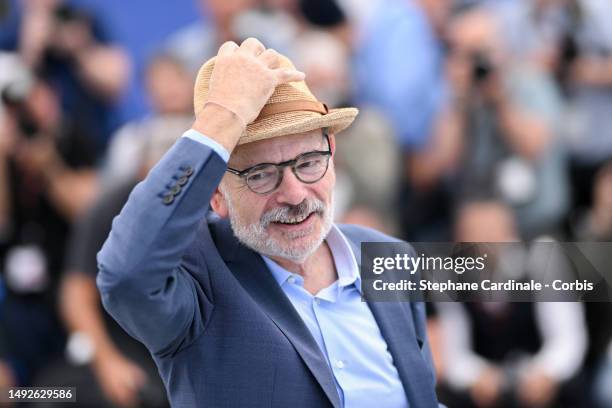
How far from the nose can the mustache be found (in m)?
0.02

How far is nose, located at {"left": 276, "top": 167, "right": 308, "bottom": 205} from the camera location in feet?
6.63

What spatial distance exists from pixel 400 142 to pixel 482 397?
51.2 inches

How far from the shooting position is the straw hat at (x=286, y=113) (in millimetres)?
1993

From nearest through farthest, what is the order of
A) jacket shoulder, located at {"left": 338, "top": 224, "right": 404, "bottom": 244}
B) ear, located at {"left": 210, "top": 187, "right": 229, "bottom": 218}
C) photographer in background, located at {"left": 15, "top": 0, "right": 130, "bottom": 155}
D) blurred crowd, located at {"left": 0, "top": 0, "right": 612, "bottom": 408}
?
1. ear, located at {"left": 210, "top": 187, "right": 229, "bottom": 218}
2. jacket shoulder, located at {"left": 338, "top": 224, "right": 404, "bottom": 244}
3. blurred crowd, located at {"left": 0, "top": 0, "right": 612, "bottom": 408}
4. photographer in background, located at {"left": 15, "top": 0, "right": 130, "bottom": 155}

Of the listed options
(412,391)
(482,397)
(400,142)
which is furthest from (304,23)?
(412,391)

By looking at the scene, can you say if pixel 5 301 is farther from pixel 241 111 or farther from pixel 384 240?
pixel 241 111

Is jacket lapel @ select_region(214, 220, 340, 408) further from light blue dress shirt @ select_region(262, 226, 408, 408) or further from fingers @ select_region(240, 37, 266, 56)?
fingers @ select_region(240, 37, 266, 56)

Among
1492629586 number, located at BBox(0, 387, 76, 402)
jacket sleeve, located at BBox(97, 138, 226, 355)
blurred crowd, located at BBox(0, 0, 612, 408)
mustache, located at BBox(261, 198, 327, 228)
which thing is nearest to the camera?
jacket sleeve, located at BBox(97, 138, 226, 355)

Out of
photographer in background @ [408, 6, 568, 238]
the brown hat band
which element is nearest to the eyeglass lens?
the brown hat band

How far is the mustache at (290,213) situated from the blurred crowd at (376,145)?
2.60m

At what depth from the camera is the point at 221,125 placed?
1828mm

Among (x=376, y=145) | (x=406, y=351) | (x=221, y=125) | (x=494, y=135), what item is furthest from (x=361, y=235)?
(x=494, y=135)

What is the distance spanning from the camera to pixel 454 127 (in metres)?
4.75

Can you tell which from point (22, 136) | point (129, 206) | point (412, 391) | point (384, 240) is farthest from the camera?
point (22, 136)
